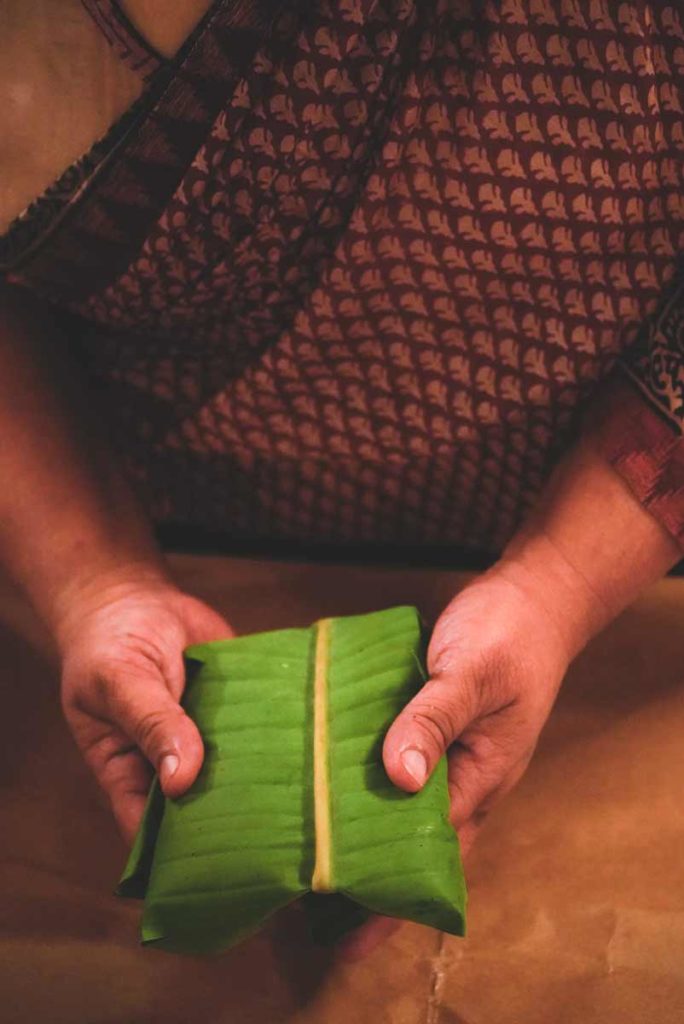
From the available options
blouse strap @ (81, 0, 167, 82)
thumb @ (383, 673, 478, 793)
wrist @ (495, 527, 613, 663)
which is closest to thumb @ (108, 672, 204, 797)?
thumb @ (383, 673, 478, 793)

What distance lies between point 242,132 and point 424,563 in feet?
1.77

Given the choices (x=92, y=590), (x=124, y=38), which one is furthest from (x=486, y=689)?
(x=124, y=38)

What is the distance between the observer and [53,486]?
3.07 feet

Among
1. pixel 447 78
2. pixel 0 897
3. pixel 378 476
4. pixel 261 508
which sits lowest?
pixel 0 897

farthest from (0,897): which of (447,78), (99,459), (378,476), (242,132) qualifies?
(447,78)

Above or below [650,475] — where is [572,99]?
above

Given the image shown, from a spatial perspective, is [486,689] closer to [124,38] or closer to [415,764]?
[415,764]

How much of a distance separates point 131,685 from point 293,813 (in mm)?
170

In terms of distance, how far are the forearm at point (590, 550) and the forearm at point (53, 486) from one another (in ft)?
1.22

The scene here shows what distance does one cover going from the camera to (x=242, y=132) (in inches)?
30.4

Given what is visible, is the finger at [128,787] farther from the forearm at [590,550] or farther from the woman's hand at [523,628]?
the forearm at [590,550]

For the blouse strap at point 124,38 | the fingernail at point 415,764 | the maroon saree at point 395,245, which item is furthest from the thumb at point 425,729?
the blouse strap at point 124,38

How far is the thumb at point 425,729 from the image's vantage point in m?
0.64

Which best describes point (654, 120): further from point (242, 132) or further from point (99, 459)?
point (99, 459)
